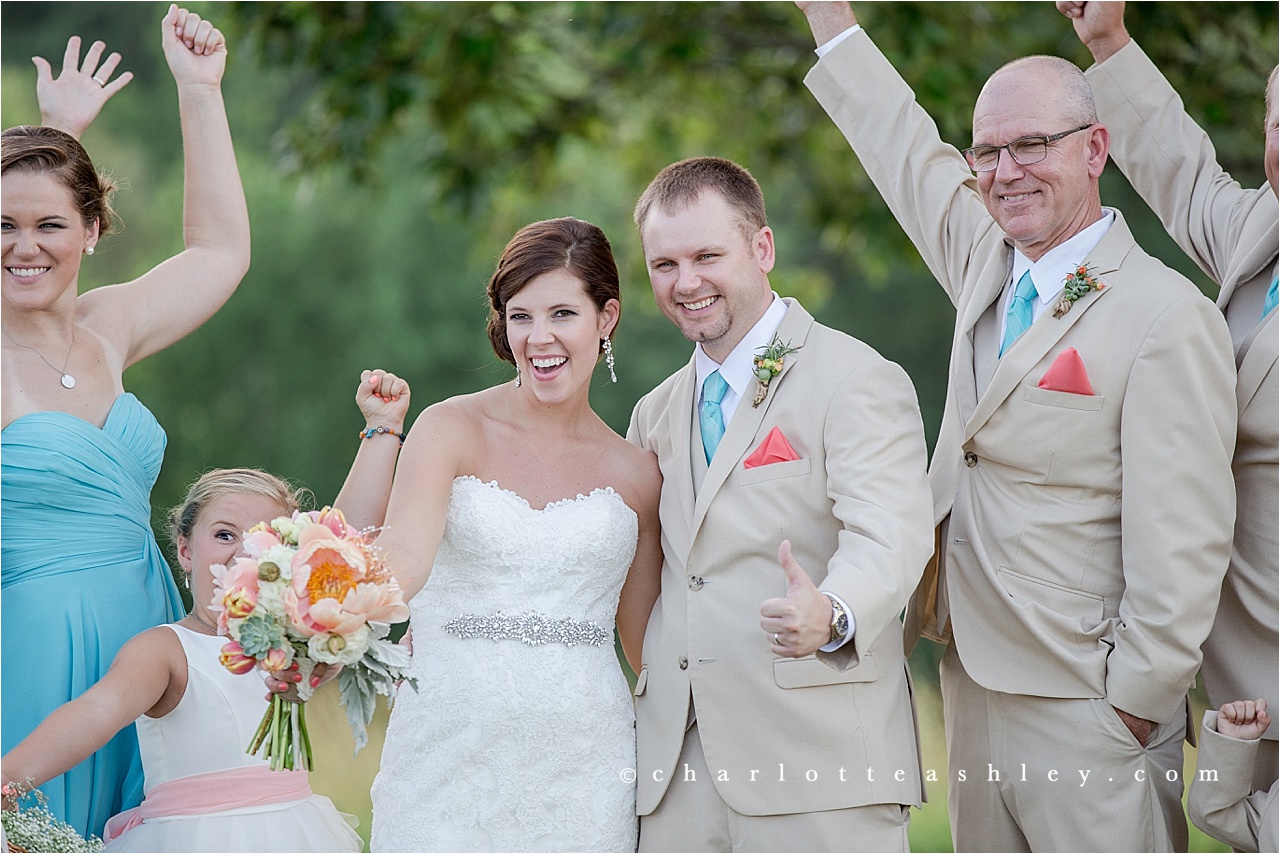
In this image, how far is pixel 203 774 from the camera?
149 inches

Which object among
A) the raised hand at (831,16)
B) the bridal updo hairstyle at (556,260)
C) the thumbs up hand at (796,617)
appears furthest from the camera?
the raised hand at (831,16)

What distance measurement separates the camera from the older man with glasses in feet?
11.9

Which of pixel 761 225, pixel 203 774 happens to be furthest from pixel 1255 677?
pixel 203 774

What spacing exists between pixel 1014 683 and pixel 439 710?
1.56 m

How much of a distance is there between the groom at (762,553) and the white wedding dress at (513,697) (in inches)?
5.3

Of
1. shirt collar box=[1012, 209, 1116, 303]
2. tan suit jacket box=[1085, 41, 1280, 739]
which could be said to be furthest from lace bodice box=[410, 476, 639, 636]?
tan suit jacket box=[1085, 41, 1280, 739]

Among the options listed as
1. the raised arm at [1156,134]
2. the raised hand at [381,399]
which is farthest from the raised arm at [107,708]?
the raised arm at [1156,134]

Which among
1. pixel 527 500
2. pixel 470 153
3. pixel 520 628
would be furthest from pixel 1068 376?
pixel 470 153

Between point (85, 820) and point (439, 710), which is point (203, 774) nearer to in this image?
point (85, 820)

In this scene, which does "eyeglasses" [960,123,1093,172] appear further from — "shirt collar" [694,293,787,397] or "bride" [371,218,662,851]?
"bride" [371,218,662,851]

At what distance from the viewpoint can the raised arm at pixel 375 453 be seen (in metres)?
3.99

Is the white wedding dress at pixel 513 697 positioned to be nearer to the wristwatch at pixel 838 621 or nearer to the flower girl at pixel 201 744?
Answer: the flower girl at pixel 201 744

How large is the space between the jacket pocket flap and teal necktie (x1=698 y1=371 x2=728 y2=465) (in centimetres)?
60

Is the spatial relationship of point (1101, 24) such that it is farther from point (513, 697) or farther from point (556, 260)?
point (513, 697)
